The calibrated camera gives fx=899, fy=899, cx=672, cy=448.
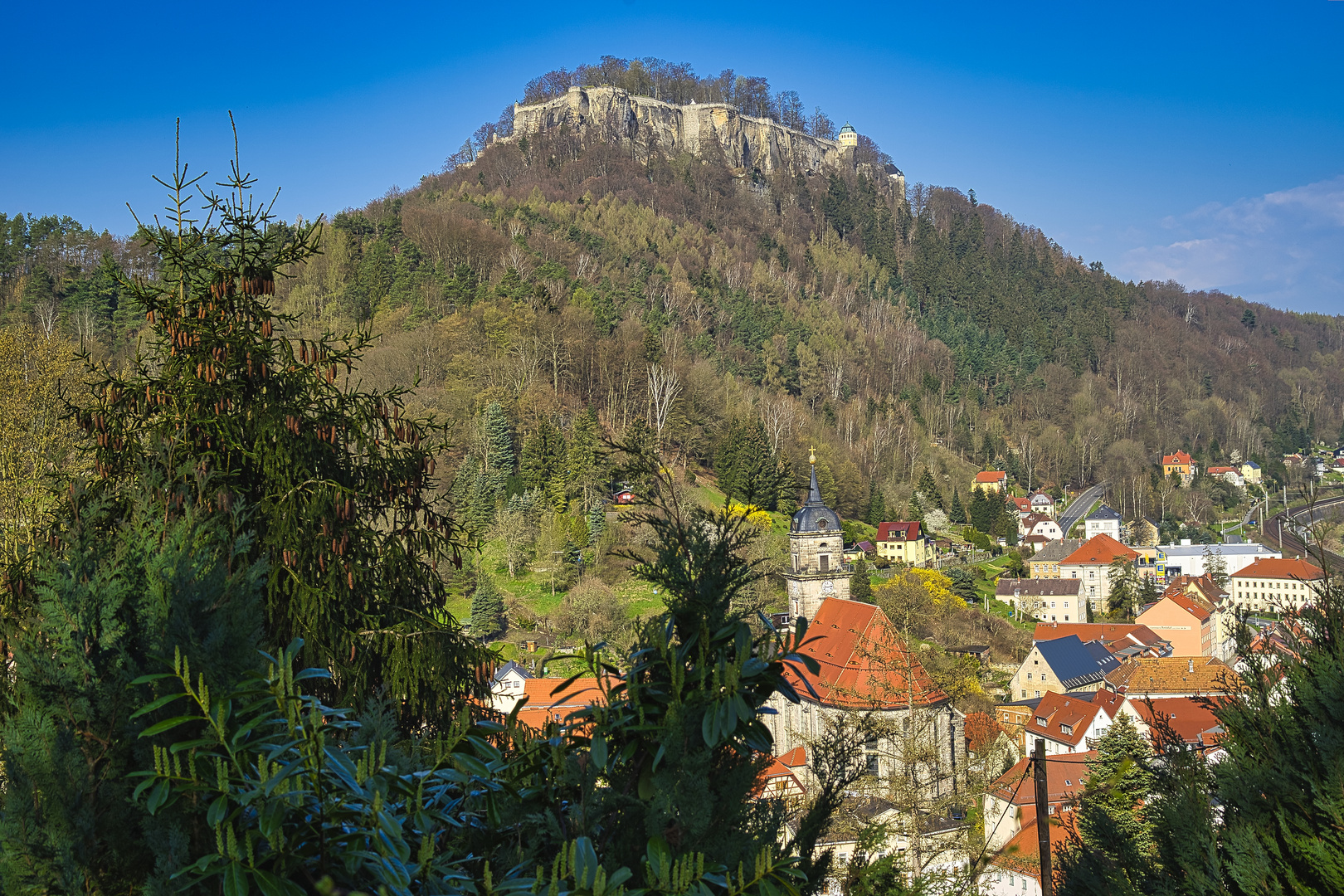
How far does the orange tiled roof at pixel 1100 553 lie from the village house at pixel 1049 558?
1.48ft

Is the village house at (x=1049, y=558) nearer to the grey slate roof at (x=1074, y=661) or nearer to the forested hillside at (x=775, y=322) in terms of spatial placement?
the forested hillside at (x=775, y=322)

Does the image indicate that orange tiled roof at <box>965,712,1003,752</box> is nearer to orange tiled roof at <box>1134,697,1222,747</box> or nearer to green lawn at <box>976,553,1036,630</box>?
orange tiled roof at <box>1134,697,1222,747</box>

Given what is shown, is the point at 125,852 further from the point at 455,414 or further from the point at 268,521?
the point at 455,414

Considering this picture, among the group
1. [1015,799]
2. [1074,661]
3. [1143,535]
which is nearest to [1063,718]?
[1074,661]

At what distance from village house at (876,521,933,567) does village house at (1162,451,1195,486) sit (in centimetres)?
4358

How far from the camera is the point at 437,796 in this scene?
7.56ft

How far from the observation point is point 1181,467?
266ft

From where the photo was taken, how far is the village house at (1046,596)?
44219 mm

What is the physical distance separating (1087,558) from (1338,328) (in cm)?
12879

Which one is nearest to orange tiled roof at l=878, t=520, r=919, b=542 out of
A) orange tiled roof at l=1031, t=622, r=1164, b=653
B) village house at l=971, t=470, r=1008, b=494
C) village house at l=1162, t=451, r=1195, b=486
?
orange tiled roof at l=1031, t=622, r=1164, b=653

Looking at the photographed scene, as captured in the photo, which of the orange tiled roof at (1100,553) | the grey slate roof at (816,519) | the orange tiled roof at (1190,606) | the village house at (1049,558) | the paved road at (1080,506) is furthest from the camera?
the paved road at (1080,506)

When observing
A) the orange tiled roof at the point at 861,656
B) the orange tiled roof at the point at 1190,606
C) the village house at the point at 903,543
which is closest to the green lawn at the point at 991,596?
the village house at the point at 903,543

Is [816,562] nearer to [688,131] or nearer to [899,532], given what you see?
[899,532]

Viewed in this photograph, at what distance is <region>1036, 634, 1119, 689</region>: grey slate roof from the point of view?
3105 centimetres
